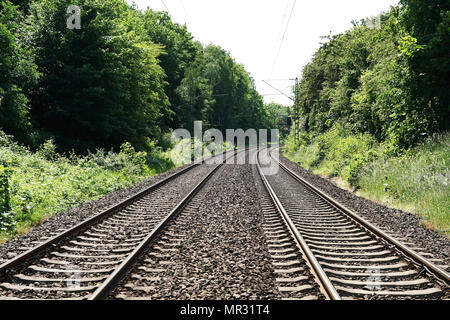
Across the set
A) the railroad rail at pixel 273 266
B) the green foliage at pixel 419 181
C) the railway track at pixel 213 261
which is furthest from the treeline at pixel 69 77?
the green foliage at pixel 419 181

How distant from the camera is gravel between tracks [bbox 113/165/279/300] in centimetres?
412

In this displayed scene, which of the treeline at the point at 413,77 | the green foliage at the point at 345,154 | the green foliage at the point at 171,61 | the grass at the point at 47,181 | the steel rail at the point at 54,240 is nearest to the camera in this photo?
the steel rail at the point at 54,240

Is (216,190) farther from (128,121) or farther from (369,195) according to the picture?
(128,121)

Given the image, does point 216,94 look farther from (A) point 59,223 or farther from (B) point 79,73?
(A) point 59,223

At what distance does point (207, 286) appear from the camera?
427cm

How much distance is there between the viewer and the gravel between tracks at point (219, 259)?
4121 mm

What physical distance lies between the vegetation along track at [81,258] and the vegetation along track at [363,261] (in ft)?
9.99

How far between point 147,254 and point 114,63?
16.1 metres

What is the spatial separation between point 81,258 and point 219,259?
2.22 meters

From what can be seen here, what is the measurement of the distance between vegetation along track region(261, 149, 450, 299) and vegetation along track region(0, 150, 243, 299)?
3.05m

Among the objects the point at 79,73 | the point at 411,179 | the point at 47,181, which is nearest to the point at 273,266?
the point at 411,179

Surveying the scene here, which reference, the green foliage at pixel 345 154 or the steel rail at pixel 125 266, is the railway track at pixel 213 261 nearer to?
the steel rail at pixel 125 266
